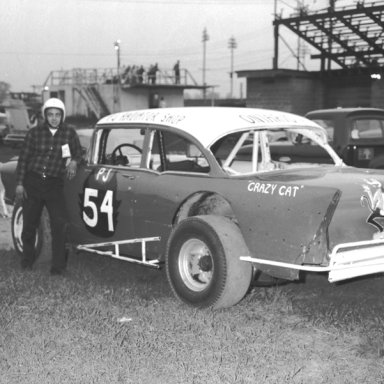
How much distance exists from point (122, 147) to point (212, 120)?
4.61 feet

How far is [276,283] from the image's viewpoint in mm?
5613

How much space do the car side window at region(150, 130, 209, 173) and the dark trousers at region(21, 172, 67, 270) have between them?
3.31ft

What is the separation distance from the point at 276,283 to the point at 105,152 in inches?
A: 87.4

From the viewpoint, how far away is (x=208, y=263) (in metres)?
5.20

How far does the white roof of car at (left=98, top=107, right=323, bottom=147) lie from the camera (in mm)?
5598

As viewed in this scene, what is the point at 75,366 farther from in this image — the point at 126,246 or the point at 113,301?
Result: the point at 126,246

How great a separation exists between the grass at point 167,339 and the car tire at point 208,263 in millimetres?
131

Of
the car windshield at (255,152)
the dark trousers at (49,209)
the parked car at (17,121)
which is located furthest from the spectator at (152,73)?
the dark trousers at (49,209)

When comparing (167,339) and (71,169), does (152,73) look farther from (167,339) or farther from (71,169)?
(167,339)

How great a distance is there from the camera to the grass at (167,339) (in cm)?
386

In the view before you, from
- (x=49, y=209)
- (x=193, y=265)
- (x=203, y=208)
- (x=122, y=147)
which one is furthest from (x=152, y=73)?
(x=193, y=265)

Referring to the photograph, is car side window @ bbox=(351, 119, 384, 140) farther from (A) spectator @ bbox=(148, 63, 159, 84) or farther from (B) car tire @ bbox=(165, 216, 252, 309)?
(A) spectator @ bbox=(148, 63, 159, 84)

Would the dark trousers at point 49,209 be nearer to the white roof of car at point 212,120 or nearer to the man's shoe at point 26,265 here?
the man's shoe at point 26,265

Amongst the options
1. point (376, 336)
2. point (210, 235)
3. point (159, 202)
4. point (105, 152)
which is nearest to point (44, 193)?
point (105, 152)
